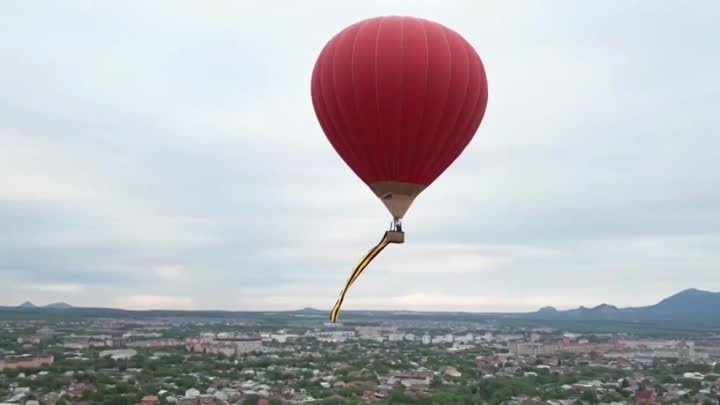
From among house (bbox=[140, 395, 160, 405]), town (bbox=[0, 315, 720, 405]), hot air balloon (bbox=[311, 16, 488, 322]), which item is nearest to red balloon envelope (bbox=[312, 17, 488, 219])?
hot air balloon (bbox=[311, 16, 488, 322])

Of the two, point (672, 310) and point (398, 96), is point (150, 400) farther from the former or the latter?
point (672, 310)

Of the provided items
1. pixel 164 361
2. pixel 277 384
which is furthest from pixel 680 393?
pixel 164 361

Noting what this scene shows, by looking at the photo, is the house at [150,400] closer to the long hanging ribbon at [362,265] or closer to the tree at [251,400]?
the tree at [251,400]

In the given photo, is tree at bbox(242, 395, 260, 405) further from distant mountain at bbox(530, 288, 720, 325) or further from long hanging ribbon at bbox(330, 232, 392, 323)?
distant mountain at bbox(530, 288, 720, 325)

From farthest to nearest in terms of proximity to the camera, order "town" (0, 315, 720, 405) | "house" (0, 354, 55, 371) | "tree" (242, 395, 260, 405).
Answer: "house" (0, 354, 55, 371), "town" (0, 315, 720, 405), "tree" (242, 395, 260, 405)

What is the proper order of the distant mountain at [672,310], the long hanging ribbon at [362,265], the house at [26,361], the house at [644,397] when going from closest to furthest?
the long hanging ribbon at [362,265] < the house at [644,397] < the house at [26,361] < the distant mountain at [672,310]

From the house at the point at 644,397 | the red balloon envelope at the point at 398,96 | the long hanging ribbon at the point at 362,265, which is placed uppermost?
the red balloon envelope at the point at 398,96

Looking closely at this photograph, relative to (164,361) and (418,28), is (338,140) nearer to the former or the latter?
(418,28)

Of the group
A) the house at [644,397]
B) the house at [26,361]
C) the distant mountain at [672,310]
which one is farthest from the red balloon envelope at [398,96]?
the distant mountain at [672,310]
